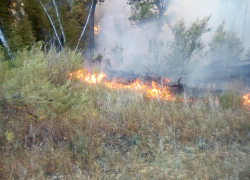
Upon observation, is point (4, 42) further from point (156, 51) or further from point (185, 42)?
point (156, 51)

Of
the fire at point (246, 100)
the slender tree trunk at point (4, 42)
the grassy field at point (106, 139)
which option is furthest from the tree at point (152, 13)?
the grassy field at point (106, 139)

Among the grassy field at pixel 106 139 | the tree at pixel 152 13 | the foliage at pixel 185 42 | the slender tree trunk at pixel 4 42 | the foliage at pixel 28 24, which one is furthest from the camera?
the tree at pixel 152 13

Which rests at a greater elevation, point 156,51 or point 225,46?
point 225,46

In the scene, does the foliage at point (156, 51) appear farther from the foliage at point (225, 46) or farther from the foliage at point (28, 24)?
the foliage at point (28, 24)

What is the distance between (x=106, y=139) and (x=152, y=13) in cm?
950

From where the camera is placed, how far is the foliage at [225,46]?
27.1 feet

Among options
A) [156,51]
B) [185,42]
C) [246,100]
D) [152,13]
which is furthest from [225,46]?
[246,100]

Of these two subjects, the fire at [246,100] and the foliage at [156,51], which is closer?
the fire at [246,100]

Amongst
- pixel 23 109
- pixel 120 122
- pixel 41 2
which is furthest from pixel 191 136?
pixel 41 2

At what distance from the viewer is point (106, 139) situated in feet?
10.0

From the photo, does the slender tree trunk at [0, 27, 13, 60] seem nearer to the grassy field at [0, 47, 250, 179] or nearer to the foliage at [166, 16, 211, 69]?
the grassy field at [0, 47, 250, 179]

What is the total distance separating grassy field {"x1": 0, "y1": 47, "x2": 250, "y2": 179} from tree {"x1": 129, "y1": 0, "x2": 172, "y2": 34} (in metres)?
8.21

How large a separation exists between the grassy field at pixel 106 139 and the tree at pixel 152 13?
8.21 m

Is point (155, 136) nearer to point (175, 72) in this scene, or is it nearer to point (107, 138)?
point (107, 138)
